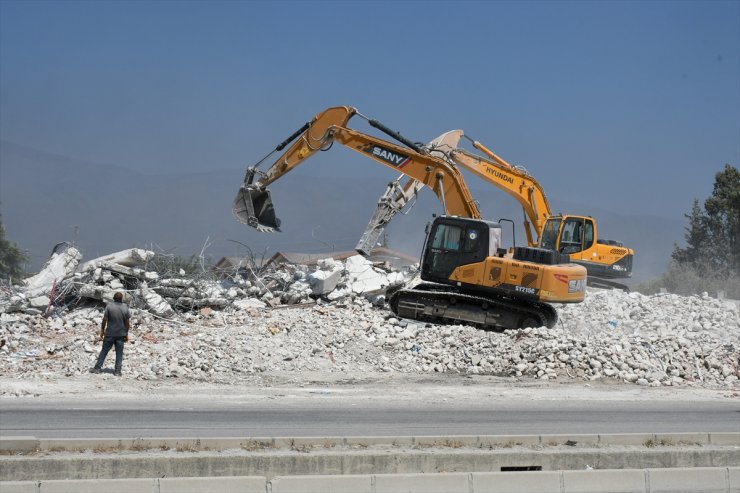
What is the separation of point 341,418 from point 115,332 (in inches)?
181

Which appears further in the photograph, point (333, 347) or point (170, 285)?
→ point (170, 285)

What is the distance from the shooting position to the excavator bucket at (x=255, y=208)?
2138 cm

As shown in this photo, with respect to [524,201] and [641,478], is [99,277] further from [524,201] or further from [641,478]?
[641,478]

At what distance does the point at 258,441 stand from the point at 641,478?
13.3 feet

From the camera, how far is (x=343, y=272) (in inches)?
891

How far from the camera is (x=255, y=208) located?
70.9 feet

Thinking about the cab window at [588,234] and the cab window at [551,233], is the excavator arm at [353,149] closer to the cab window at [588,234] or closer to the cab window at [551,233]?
the cab window at [551,233]

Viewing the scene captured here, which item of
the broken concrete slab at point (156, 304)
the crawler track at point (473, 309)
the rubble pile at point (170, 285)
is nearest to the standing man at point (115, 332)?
the rubble pile at point (170, 285)

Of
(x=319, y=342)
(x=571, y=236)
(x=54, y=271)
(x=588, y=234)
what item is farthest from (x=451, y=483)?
(x=588, y=234)

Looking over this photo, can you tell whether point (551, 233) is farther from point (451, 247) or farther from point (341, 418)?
point (341, 418)

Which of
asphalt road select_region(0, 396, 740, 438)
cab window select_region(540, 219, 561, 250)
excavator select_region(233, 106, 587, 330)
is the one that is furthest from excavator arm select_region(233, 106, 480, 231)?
asphalt road select_region(0, 396, 740, 438)

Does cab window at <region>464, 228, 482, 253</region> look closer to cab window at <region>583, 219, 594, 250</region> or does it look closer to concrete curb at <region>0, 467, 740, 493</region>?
cab window at <region>583, 219, 594, 250</region>

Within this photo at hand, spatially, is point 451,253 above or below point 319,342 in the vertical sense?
above

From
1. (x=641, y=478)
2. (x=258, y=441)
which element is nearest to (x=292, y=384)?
(x=258, y=441)
